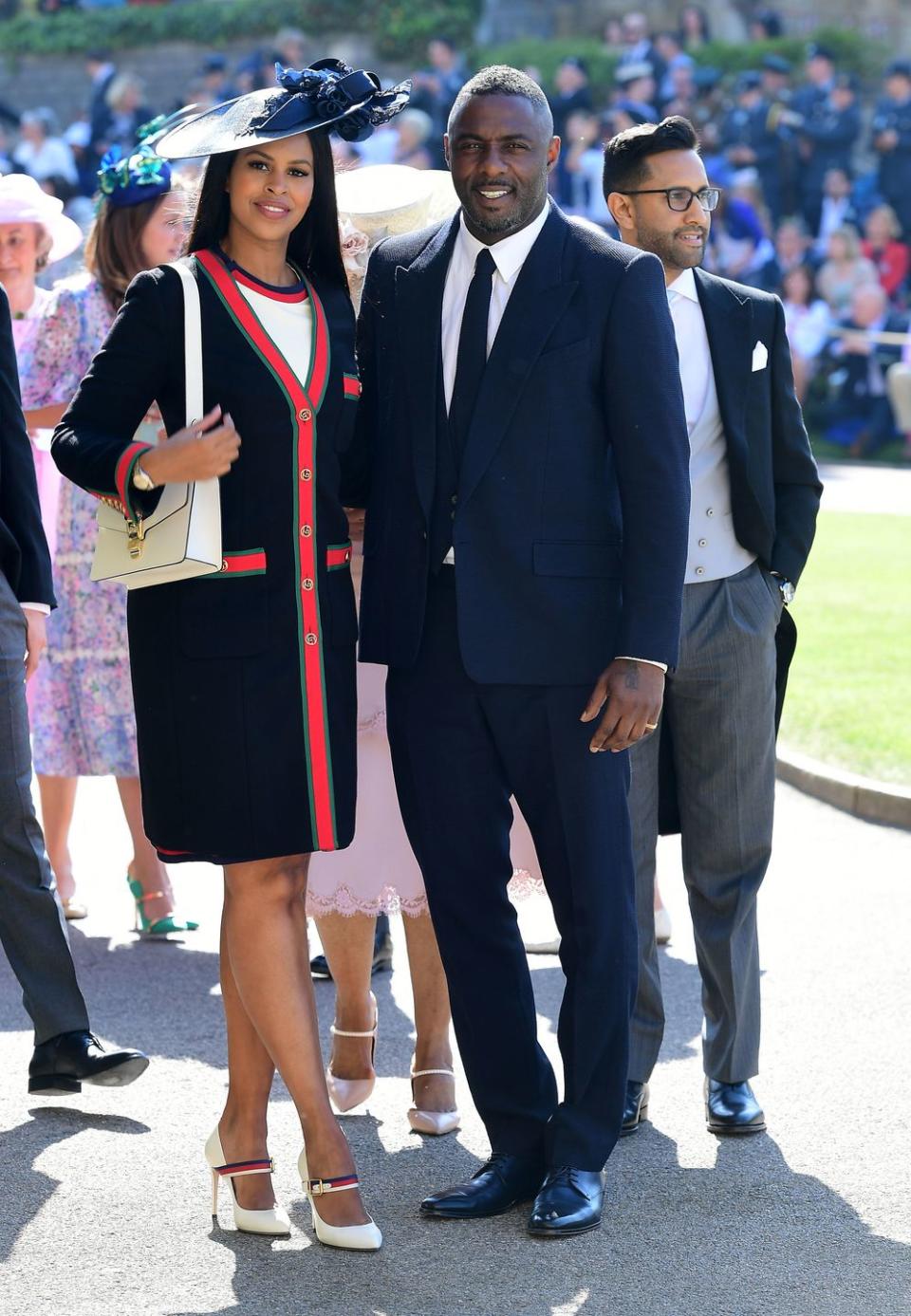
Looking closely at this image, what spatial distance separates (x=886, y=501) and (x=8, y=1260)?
13.5 metres

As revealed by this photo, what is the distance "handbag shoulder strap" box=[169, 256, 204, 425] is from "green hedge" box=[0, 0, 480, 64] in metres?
27.4

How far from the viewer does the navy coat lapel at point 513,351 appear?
147 inches

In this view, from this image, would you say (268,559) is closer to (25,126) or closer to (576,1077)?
(576,1077)

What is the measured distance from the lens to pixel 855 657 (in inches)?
390

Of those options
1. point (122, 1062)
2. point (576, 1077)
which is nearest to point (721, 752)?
point (576, 1077)

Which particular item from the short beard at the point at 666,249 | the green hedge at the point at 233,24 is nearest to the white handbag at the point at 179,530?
the short beard at the point at 666,249

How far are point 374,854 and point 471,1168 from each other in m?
0.86

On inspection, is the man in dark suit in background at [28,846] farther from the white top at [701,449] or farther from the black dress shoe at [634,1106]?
the white top at [701,449]

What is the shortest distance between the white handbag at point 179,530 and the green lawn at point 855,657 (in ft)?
14.8

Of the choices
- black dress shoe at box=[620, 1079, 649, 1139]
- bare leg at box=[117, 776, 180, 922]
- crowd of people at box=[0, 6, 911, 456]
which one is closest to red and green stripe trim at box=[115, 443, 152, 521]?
black dress shoe at box=[620, 1079, 649, 1139]

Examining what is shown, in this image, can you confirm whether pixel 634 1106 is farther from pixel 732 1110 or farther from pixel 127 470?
pixel 127 470

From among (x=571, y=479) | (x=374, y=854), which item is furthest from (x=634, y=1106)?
(x=571, y=479)

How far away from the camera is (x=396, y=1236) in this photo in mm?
3830

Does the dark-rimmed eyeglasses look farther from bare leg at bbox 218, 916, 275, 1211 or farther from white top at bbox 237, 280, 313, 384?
bare leg at bbox 218, 916, 275, 1211
